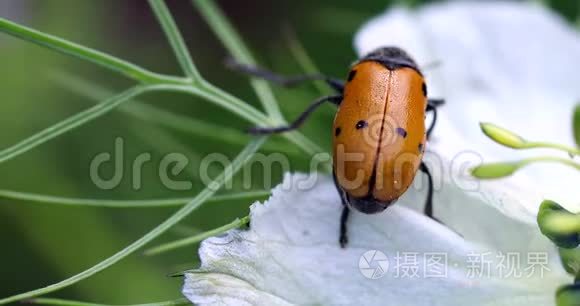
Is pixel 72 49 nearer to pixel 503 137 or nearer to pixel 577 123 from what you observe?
pixel 503 137

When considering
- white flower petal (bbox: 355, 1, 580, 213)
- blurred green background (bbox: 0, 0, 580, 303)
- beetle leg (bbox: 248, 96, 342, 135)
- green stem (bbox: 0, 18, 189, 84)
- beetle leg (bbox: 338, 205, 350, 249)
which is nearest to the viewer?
green stem (bbox: 0, 18, 189, 84)

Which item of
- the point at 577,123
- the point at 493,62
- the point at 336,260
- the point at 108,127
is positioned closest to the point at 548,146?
the point at 577,123

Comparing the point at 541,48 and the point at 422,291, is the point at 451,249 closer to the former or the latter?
the point at 422,291

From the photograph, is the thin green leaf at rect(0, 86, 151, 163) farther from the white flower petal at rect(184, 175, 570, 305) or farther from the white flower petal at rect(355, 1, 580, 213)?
the white flower petal at rect(355, 1, 580, 213)

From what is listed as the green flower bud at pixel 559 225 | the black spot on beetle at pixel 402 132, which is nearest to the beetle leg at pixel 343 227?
the black spot on beetle at pixel 402 132

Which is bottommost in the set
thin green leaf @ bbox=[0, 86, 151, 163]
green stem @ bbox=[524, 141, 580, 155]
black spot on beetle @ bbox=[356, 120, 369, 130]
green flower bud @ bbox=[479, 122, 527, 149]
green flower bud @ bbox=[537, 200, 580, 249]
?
green flower bud @ bbox=[537, 200, 580, 249]

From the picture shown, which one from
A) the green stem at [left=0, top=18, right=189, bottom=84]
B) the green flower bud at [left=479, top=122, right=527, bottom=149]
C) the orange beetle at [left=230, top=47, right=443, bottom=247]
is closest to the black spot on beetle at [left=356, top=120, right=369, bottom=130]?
the orange beetle at [left=230, top=47, right=443, bottom=247]

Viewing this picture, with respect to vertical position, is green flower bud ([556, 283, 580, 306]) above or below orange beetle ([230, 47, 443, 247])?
below
